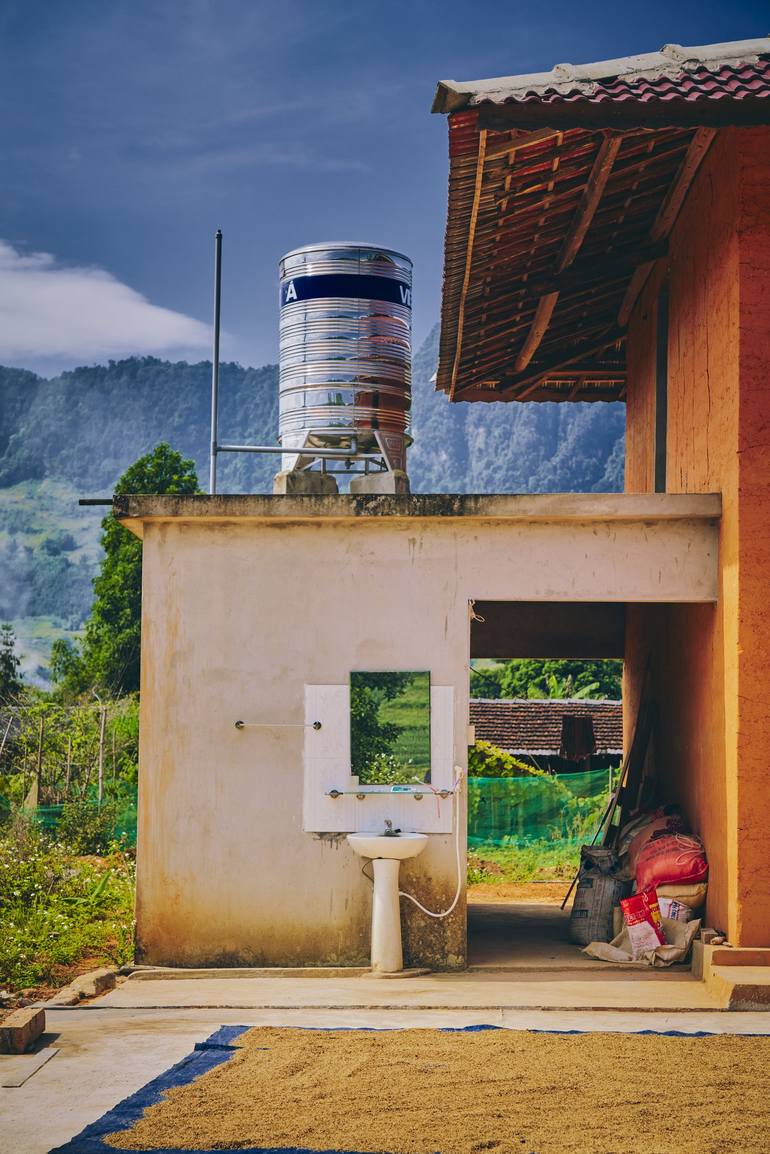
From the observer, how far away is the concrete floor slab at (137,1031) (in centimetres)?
658

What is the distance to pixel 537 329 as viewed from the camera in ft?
46.2

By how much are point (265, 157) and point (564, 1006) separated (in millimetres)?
170602

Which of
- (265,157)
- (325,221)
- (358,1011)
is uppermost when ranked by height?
(265,157)

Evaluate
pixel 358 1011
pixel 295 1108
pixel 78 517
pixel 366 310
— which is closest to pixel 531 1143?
pixel 295 1108

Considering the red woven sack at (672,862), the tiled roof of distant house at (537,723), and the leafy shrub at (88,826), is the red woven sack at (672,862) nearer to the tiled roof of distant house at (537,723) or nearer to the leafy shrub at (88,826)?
the leafy shrub at (88,826)

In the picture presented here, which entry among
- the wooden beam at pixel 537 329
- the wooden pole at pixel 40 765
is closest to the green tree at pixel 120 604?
the wooden pole at pixel 40 765

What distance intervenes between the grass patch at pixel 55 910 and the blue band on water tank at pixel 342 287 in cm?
552

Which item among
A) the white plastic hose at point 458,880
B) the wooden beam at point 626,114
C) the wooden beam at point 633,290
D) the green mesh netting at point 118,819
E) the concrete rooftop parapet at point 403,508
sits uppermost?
the wooden beam at point 633,290

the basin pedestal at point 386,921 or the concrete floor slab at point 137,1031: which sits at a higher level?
the basin pedestal at point 386,921

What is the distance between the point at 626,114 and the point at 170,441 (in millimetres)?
155727

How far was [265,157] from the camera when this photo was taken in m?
171

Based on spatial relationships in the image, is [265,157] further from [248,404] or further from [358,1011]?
[358,1011]

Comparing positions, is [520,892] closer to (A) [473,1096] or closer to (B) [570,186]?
(B) [570,186]

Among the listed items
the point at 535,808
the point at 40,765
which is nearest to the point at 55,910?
the point at 40,765
